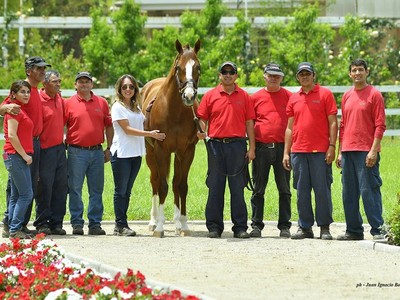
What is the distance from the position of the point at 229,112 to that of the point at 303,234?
5.67 feet

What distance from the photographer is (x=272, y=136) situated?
15.5 metres

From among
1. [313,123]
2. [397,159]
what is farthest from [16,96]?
[397,159]

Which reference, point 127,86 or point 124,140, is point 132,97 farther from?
point 124,140

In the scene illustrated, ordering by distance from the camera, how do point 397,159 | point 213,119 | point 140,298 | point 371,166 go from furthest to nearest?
1. point 397,159
2. point 213,119
3. point 371,166
4. point 140,298

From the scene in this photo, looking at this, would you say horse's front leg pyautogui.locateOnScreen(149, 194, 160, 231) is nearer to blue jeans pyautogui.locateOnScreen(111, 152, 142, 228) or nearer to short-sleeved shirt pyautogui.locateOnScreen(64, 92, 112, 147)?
blue jeans pyautogui.locateOnScreen(111, 152, 142, 228)

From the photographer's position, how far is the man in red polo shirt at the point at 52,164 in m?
15.7

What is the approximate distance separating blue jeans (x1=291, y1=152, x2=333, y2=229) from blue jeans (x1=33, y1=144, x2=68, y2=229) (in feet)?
9.72

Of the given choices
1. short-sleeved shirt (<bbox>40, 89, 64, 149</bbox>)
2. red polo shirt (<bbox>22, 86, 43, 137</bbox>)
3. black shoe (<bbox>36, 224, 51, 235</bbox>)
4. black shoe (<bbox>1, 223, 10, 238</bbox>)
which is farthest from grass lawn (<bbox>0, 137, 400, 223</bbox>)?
red polo shirt (<bbox>22, 86, 43, 137</bbox>)

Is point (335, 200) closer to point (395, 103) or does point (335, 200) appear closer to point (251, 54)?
point (395, 103)

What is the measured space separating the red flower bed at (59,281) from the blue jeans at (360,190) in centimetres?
388

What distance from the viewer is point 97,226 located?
16.0 m

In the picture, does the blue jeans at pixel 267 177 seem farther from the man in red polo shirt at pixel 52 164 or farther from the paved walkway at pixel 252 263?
the man in red polo shirt at pixel 52 164

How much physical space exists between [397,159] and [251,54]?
12.9 meters

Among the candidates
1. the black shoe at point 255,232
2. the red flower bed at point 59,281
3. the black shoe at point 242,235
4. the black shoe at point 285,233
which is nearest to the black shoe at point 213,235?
the black shoe at point 242,235
